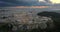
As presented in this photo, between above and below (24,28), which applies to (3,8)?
above

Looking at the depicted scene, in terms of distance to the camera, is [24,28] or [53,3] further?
[53,3]

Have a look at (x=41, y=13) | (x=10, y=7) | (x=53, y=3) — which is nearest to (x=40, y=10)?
(x=41, y=13)

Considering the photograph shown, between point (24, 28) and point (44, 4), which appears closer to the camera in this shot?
point (24, 28)

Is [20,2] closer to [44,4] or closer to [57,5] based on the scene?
[44,4]

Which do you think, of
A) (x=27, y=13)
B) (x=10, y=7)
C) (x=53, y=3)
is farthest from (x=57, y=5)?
(x=10, y=7)

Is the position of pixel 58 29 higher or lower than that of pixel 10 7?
lower

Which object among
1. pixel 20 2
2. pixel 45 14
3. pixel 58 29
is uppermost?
pixel 20 2

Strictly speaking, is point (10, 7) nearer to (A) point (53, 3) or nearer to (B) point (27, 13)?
(B) point (27, 13)
